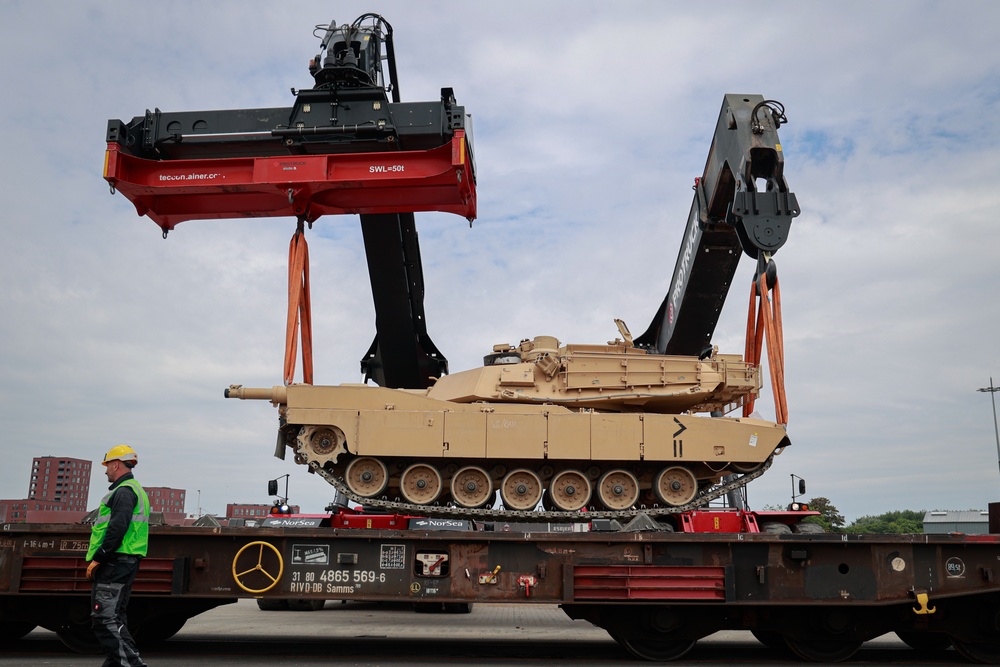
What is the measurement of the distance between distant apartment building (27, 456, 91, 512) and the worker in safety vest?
3652cm

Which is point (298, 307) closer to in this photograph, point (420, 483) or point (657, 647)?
point (420, 483)

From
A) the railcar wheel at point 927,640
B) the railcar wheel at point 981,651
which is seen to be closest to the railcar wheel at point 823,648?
the railcar wheel at point 981,651

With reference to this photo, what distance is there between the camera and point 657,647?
8.88 meters

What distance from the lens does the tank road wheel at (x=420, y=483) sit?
495 inches

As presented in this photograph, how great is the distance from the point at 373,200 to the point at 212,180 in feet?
8.22

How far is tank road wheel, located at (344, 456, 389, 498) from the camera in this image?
12648 mm

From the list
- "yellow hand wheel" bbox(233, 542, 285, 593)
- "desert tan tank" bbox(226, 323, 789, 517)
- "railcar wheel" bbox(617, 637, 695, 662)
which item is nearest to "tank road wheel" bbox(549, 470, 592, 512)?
"desert tan tank" bbox(226, 323, 789, 517)

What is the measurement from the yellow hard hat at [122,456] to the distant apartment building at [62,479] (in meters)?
36.4

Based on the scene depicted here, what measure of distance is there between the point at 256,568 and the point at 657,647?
4.22m

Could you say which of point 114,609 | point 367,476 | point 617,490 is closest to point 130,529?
point 114,609

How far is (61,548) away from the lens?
838cm

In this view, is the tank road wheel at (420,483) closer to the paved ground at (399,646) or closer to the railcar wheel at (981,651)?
the paved ground at (399,646)

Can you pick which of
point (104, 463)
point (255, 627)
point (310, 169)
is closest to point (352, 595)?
point (104, 463)

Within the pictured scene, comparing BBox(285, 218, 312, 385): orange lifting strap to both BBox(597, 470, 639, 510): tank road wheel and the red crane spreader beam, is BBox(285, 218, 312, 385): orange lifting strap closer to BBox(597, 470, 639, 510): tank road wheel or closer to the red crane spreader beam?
the red crane spreader beam
